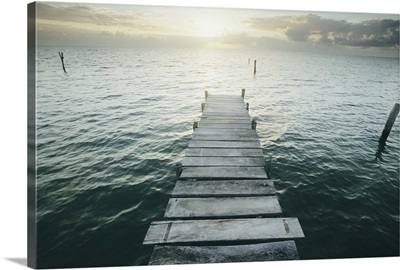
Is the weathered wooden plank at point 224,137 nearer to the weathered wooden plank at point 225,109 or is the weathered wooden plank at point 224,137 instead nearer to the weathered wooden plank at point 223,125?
the weathered wooden plank at point 223,125

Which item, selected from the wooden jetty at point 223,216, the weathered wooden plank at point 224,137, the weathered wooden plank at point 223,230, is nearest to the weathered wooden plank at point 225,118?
the weathered wooden plank at point 224,137

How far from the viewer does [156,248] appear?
4.07m

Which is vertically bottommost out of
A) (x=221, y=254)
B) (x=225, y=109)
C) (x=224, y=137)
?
(x=221, y=254)

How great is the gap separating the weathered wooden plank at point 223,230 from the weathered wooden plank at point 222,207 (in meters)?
0.17

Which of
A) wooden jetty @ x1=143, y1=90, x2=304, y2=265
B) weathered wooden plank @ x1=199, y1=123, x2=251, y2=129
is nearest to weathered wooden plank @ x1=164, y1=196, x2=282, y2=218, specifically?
wooden jetty @ x1=143, y1=90, x2=304, y2=265

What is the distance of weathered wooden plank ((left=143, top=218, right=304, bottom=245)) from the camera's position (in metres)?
4.15

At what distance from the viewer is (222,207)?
16.0 feet

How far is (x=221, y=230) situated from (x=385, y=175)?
7175 millimetres

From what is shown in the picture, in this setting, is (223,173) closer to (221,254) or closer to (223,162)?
(223,162)

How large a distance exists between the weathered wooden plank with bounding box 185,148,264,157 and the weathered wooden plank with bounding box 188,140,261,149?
20 centimetres

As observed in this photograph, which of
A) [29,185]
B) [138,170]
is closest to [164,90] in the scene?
[138,170]

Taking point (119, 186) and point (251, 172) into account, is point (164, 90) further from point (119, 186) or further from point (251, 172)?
point (251, 172)

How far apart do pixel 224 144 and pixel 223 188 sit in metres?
2.40

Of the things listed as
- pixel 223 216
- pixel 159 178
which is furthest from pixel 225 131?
pixel 223 216
